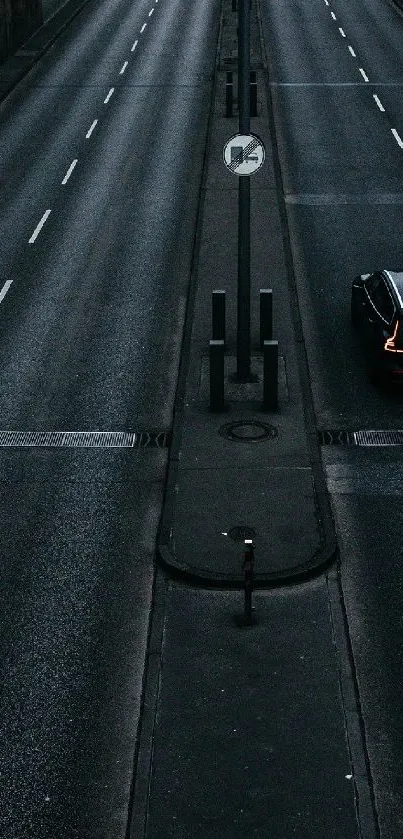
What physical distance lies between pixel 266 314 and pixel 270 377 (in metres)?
2.99

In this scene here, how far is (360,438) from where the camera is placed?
18062 mm

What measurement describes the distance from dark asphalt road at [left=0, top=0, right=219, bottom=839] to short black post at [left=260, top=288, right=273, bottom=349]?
5.42 feet

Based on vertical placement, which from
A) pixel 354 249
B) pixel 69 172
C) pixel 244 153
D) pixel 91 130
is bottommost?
pixel 91 130

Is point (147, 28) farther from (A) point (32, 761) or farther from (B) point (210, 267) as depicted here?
(A) point (32, 761)

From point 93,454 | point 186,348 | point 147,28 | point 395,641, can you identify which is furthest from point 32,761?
point 147,28

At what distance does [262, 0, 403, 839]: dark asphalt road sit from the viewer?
12.6m

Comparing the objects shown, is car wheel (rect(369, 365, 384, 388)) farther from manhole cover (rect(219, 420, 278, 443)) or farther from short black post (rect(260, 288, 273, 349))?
manhole cover (rect(219, 420, 278, 443))

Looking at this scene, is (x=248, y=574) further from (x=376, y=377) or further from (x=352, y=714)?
(x=376, y=377)

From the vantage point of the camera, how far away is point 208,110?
41.6 metres

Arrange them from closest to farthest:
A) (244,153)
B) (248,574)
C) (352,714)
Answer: (352,714), (248,574), (244,153)

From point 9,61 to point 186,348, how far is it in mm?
31432

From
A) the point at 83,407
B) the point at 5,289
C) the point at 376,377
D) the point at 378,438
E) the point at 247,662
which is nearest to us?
the point at 247,662

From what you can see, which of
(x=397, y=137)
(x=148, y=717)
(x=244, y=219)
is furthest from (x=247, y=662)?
(x=397, y=137)

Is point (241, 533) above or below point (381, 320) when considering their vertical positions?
above
